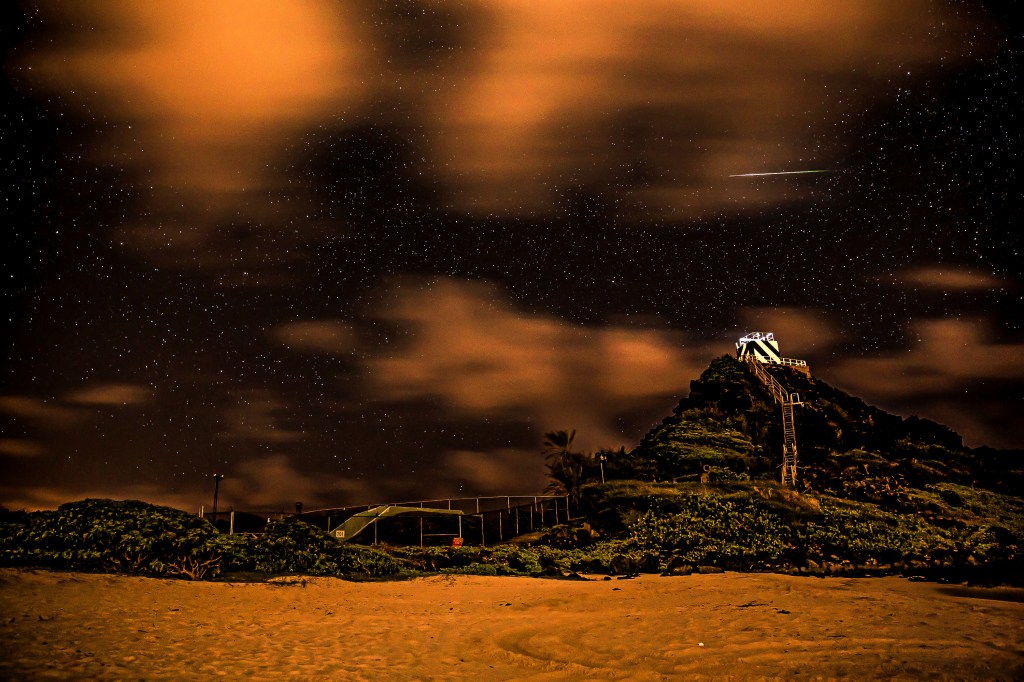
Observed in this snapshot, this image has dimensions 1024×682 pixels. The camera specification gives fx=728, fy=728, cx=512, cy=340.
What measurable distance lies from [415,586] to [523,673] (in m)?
9.27

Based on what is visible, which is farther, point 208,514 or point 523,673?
point 208,514

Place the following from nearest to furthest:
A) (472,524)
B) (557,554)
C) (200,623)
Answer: (200,623) < (557,554) < (472,524)

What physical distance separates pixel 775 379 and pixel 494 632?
45.6 meters

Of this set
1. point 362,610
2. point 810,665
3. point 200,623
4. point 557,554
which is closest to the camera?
point 810,665

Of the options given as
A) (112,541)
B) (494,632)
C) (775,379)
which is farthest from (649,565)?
(775,379)

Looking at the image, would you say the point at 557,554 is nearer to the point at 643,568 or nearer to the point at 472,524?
the point at 643,568

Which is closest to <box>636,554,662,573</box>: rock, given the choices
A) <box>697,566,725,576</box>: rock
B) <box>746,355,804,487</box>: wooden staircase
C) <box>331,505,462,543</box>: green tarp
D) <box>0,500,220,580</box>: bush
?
<box>697,566,725,576</box>: rock

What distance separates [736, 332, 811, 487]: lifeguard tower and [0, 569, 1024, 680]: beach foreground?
946 inches

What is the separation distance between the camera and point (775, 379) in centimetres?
5328

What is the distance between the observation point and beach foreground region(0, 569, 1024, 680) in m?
8.91

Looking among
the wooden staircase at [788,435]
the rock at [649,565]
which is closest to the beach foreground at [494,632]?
the rock at [649,565]

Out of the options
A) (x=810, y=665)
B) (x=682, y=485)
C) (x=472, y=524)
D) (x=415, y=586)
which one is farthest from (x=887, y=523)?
(x=810, y=665)

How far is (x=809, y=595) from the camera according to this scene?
14898 mm

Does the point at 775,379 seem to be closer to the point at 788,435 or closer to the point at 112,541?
the point at 788,435
